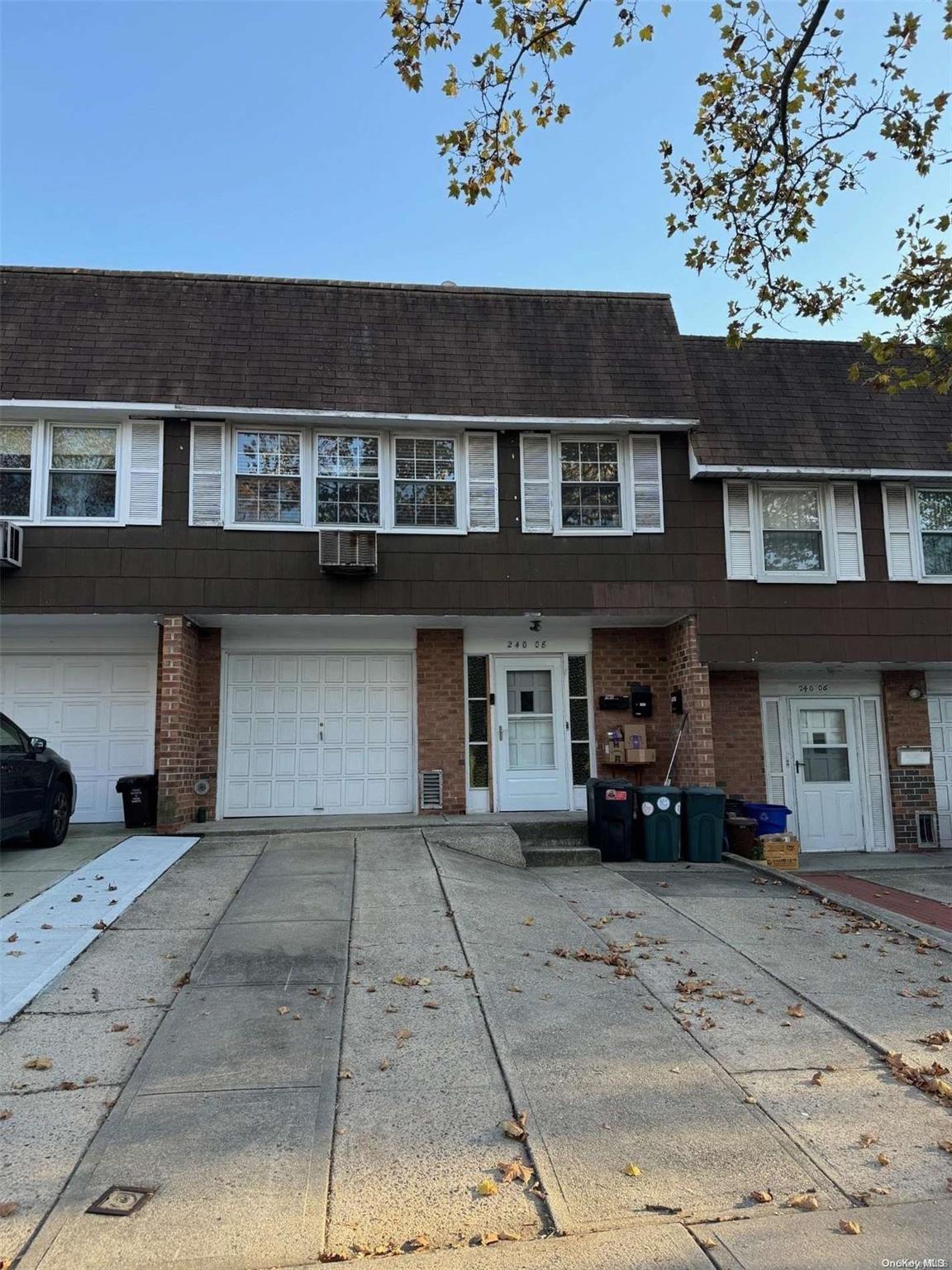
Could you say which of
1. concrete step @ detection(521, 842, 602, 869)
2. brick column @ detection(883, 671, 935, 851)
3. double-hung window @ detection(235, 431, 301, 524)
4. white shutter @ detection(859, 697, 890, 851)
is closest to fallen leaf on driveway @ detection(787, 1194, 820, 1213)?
concrete step @ detection(521, 842, 602, 869)

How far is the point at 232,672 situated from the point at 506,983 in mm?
7411

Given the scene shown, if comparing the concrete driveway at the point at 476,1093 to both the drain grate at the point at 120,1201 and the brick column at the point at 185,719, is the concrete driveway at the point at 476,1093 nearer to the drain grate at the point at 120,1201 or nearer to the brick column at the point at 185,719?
the drain grate at the point at 120,1201

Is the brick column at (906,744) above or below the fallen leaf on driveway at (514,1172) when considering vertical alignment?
above

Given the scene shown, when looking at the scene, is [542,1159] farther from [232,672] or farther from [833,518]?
[833,518]

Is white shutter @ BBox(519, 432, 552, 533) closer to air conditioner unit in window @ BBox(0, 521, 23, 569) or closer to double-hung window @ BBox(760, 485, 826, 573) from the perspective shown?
double-hung window @ BBox(760, 485, 826, 573)

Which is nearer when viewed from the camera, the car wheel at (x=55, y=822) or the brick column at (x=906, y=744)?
the car wheel at (x=55, y=822)

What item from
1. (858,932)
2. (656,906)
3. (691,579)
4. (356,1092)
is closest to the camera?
(356,1092)

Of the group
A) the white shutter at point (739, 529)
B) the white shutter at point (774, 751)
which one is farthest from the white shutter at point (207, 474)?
the white shutter at point (774, 751)

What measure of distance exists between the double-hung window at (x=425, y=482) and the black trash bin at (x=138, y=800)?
4573mm

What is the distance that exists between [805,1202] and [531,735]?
8.95 metres

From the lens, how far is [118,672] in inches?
458

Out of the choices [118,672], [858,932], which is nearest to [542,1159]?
[858,932]

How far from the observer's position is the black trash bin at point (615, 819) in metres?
10.0

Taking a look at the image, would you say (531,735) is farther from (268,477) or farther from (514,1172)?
(514,1172)
